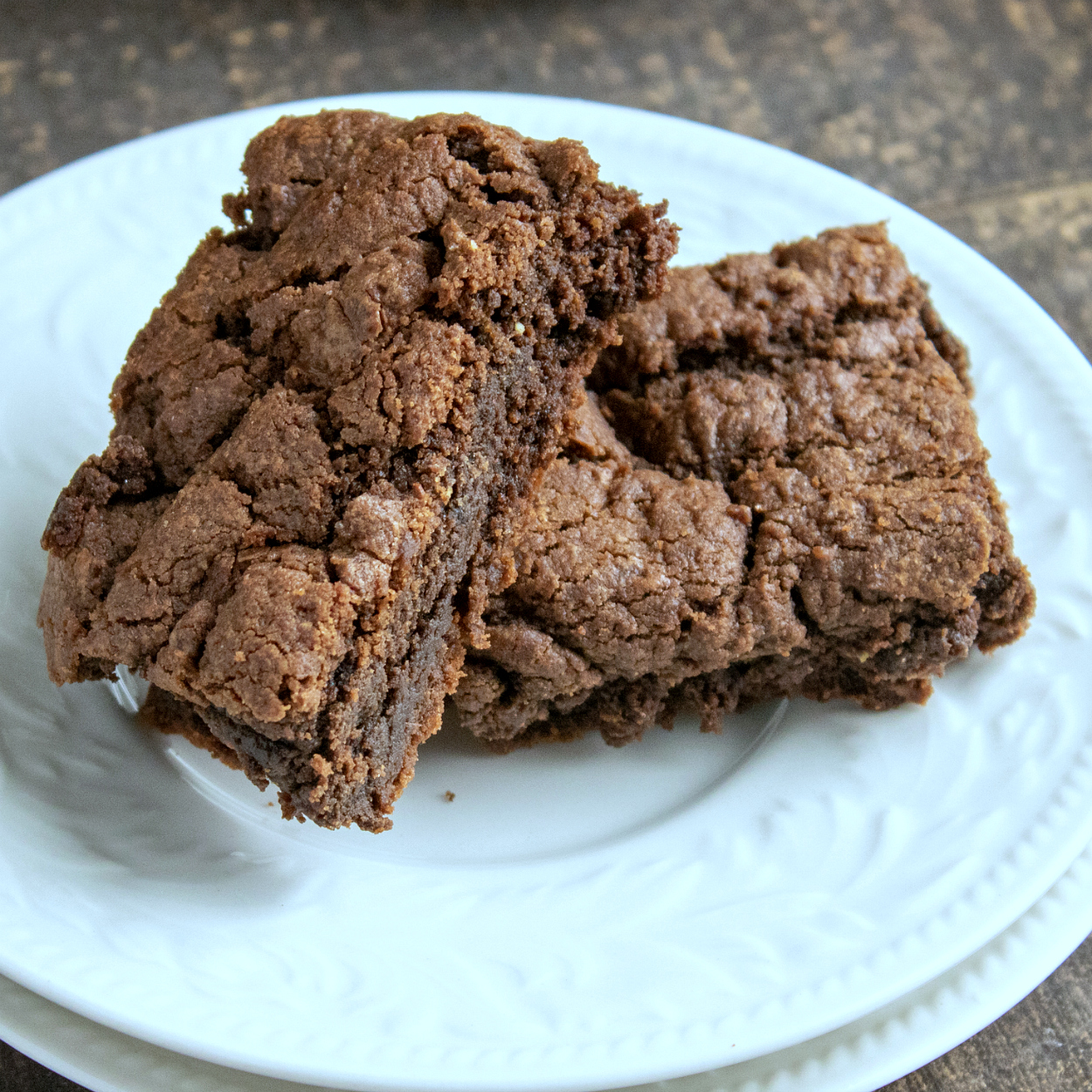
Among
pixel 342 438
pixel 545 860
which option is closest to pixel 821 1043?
pixel 545 860

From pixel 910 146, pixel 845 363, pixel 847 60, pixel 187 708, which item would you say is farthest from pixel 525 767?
pixel 847 60

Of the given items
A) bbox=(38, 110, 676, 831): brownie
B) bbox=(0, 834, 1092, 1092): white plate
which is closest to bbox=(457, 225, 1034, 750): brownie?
bbox=(38, 110, 676, 831): brownie

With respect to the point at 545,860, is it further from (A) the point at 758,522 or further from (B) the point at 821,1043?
(A) the point at 758,522

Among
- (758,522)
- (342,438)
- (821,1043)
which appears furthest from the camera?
(758,522)

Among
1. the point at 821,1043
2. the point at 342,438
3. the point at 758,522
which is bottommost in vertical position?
the point at 821,1043

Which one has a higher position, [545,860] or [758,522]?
[758,522]

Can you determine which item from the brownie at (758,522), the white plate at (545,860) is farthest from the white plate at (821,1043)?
the brownie at (758,522)
